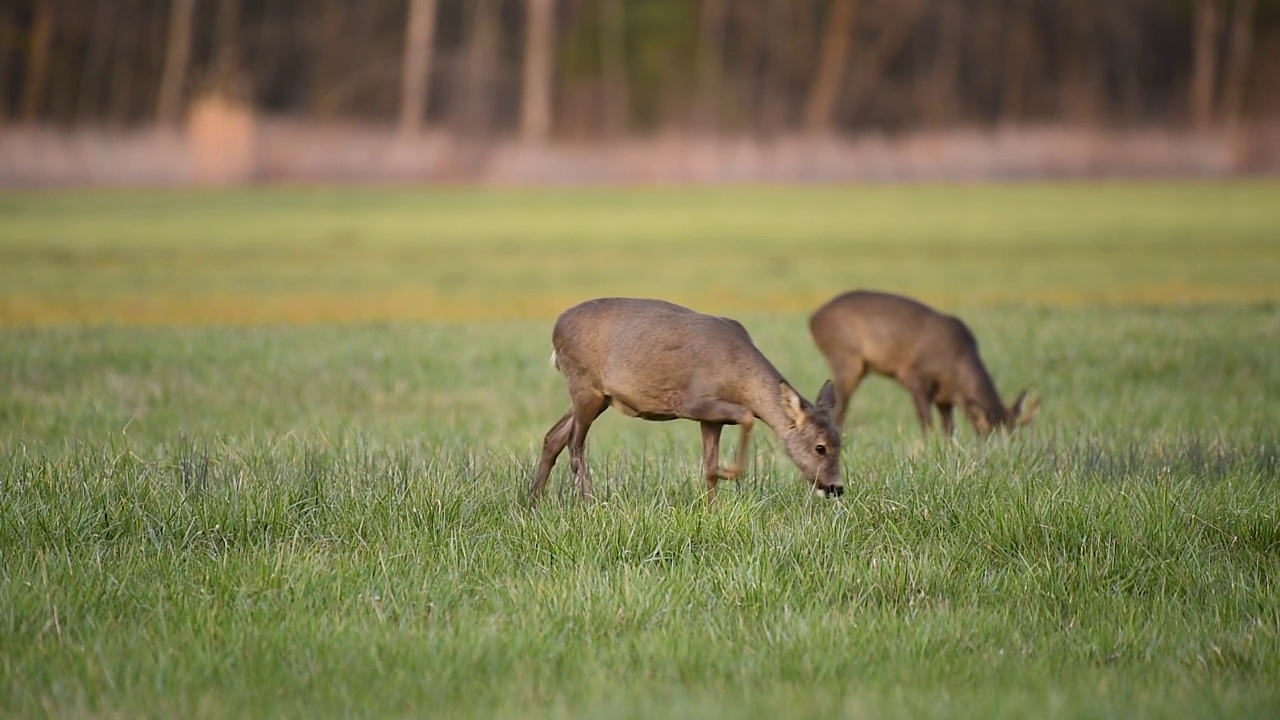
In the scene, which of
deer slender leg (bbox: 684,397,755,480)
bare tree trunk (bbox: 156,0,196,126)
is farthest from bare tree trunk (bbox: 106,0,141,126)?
deer slender leg (bbox: 684,397,755,480)

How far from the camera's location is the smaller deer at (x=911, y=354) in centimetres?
1119

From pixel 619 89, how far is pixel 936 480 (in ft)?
161

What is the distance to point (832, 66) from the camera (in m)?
56.0

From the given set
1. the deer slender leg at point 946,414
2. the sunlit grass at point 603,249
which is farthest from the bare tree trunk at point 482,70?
the deer slender leg at point 946,414

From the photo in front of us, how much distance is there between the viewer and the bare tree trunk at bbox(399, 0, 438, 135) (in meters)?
51.5

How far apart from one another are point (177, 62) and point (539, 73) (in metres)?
13.7

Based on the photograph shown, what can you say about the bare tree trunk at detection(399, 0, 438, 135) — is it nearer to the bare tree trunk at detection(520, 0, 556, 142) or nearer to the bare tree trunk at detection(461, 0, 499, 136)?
the bare tree trunk at detection(461, 0, 499, 136)

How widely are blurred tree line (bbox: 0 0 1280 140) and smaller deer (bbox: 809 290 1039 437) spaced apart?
42.9 meters

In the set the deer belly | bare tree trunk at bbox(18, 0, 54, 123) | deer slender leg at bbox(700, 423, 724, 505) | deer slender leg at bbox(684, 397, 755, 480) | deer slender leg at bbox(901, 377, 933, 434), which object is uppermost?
bare tree trunk at bbox(18, 0, 54, 123)

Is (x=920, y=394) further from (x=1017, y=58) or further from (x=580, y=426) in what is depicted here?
(x=1017, y=58)

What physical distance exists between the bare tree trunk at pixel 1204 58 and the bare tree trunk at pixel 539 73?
2116 centimetres

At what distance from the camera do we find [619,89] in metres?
55.2

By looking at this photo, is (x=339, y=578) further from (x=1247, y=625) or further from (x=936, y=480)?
(x=1247, y=625)

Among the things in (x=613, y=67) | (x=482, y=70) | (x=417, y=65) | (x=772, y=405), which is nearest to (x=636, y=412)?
(x=772, y=405)
